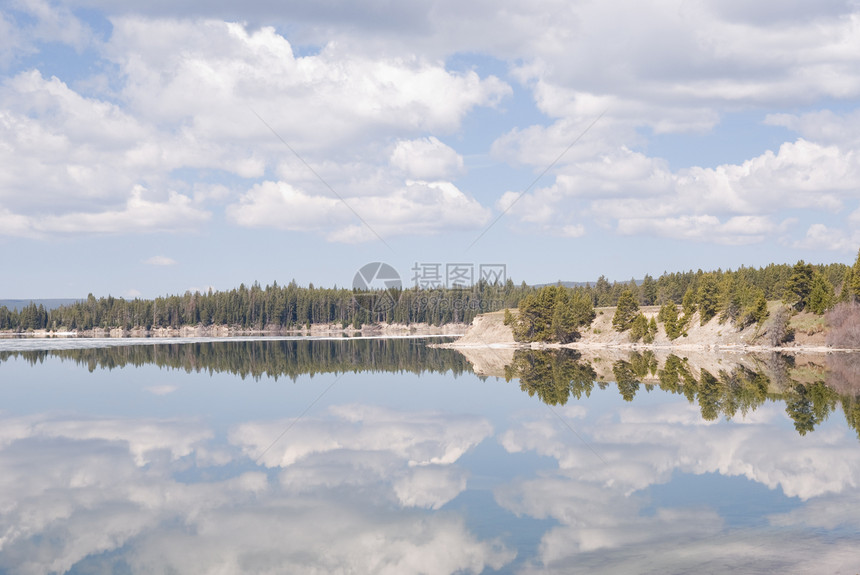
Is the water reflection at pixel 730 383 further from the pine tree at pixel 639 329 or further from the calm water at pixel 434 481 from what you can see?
the pine tree at pixel 639 329

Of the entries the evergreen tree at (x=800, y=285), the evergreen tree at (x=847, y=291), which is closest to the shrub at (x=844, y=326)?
the evergreen tree at (x=847, y=291)

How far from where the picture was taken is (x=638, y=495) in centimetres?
2469

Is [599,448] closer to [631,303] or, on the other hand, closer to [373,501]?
[373,501]

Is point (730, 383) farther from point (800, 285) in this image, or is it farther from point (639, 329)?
point (639, 329)

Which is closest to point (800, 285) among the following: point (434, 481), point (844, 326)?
point (844, 326)

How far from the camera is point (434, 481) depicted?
88.1 ft

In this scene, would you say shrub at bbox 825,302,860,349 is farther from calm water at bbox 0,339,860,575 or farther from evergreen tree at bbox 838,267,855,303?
calm water at bbox 0,339,860,575

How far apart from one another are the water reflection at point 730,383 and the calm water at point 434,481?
523mm

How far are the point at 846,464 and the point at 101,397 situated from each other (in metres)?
49.0

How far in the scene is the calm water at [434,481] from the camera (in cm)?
1884

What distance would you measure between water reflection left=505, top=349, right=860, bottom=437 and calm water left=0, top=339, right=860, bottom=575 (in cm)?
52

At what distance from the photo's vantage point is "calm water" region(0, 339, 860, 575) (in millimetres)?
18844

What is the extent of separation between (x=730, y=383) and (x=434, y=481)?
4047 centimetres

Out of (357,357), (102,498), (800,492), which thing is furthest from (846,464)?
(357,357)
